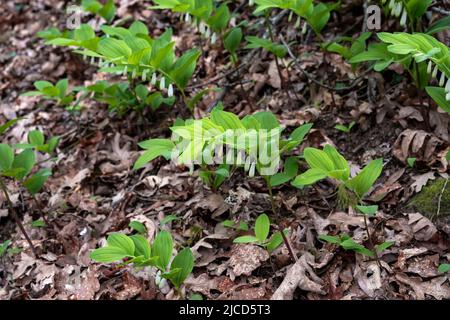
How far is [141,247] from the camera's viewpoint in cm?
268

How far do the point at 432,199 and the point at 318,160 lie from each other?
93 centimetres

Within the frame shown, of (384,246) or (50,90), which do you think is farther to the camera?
(50,90)

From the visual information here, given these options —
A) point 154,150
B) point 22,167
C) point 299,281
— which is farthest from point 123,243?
point 22,167

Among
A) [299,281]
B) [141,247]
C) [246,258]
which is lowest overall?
[246,258]

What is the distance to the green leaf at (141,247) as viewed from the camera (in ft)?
8.75

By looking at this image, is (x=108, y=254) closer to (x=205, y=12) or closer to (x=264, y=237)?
(x=264, y=237)

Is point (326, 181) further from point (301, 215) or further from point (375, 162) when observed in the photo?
point (375, 162)

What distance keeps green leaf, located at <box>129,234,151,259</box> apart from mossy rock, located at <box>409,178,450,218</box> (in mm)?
1666

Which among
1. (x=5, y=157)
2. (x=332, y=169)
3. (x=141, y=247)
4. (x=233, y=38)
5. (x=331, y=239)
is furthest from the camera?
(x=233, y=38)

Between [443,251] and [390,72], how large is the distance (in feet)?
5.53

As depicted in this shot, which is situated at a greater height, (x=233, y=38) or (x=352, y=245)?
(x=233, y=38)

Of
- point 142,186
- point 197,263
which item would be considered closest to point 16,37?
point 142,186
